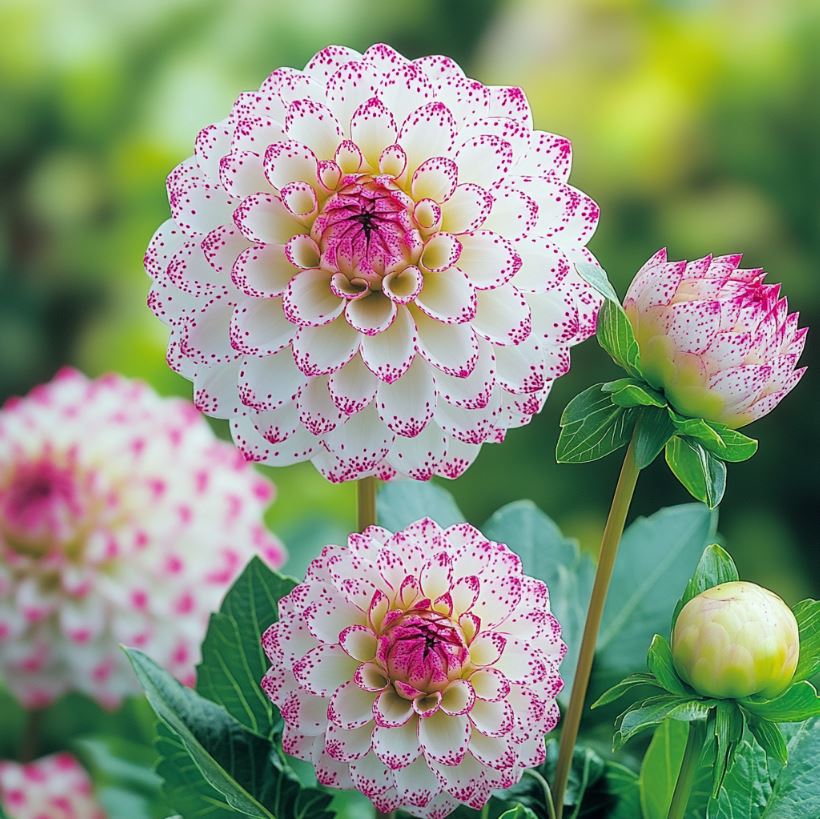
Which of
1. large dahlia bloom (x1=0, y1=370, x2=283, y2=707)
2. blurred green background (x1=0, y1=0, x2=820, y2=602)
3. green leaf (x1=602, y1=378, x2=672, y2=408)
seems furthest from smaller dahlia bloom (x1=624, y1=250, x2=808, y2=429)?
blurred green background (x1=0, y1=0, x2=820, y2=602)

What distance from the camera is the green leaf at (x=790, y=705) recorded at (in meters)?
0.30

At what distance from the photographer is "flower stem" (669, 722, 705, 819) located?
0.31 m

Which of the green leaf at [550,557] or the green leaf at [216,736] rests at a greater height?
the green leaf at [550,557]

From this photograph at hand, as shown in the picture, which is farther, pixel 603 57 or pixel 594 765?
pixel 603 57

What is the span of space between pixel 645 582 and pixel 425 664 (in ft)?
0.63

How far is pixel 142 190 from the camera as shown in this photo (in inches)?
49.3

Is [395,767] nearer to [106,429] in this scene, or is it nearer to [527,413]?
[527,413]

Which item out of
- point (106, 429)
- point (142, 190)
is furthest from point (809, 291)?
point (106, 429)

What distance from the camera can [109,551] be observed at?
0.53 metres

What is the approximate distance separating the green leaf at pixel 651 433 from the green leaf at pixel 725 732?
0.21 feet

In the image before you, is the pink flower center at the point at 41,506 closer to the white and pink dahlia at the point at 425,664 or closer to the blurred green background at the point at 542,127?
the white and pink dahlia at the point at 425,664

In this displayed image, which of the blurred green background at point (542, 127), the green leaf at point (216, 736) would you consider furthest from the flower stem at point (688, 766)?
the blurred green background at point (542, 127)

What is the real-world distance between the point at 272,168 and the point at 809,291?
3.16 feet

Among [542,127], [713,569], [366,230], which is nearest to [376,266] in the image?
[366,230]
